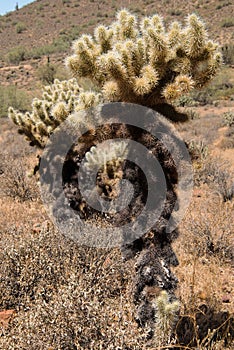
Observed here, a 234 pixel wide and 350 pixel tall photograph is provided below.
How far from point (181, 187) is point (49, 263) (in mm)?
1623

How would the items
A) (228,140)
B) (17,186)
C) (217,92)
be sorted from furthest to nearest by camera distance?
(217,92) → (228,140) → (17,186)

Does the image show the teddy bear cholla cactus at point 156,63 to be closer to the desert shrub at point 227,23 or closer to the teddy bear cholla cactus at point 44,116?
the teddy bear cholla cactus at point 44,116

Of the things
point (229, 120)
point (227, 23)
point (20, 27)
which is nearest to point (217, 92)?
point (229, 120)

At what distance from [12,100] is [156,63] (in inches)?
777

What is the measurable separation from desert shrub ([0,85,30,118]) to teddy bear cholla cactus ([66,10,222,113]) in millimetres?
18625

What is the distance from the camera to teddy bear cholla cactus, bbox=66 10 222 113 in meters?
3.04

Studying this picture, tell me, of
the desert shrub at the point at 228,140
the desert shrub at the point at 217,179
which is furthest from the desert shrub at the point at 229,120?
the desert shrub at the point at 217,179

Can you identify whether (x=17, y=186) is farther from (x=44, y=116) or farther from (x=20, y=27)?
(x=20, y=27)

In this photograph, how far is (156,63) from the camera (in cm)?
316

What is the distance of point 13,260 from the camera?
3467 millimetres

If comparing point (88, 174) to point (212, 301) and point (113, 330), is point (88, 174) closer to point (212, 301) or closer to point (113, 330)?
point (212, 301)

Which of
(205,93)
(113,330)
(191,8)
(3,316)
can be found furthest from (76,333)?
(191,8)

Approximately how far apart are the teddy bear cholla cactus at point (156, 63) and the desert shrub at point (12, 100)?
18.6m

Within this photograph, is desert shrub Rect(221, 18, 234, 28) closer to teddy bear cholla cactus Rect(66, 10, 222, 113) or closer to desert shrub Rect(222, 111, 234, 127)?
desert shrub Rect(222, 111, 234, 127)
